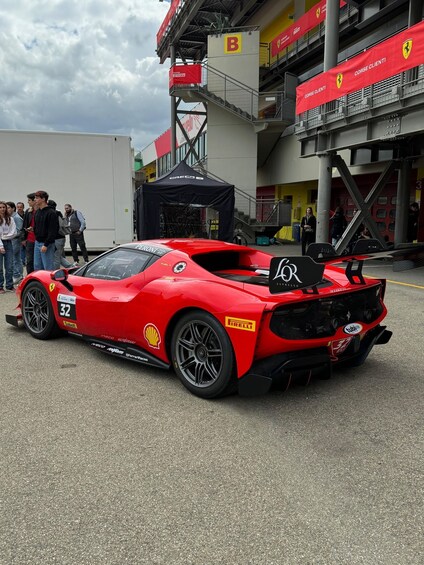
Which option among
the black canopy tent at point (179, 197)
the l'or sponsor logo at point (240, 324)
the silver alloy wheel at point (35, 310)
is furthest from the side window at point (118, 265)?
the black canopy tent at point (179, 197)

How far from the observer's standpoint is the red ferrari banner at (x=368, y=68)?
984 cm

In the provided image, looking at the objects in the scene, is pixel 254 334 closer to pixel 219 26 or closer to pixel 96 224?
pixel 96 224

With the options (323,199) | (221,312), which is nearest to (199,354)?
(221,312)

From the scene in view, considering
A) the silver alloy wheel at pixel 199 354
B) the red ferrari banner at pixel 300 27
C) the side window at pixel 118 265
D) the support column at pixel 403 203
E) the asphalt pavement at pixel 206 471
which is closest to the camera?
the asphalt pavement at pixel 206 471

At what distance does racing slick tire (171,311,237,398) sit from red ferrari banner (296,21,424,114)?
8.77 meters

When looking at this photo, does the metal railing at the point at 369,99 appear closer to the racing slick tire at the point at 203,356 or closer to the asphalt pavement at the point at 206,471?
the asphalt pavement at the point at 206,471

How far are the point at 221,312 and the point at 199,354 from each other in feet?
1.62

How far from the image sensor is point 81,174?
14516 mm

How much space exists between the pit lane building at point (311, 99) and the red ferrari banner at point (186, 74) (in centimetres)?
5

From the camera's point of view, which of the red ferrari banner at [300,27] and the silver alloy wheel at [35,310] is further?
the red ferrari banner at [300,27]

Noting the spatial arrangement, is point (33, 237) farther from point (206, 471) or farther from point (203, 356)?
point (206, 471)

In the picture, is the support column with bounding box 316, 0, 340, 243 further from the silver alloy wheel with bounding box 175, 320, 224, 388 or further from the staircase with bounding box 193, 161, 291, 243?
the silver alloy wheel with bounding box 175, 320, 224, 388

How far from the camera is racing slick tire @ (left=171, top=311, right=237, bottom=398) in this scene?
3.49 meters

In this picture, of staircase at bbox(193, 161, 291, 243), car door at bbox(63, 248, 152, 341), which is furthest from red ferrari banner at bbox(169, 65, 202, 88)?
car door at bbox(63, 248, 152, 341)
